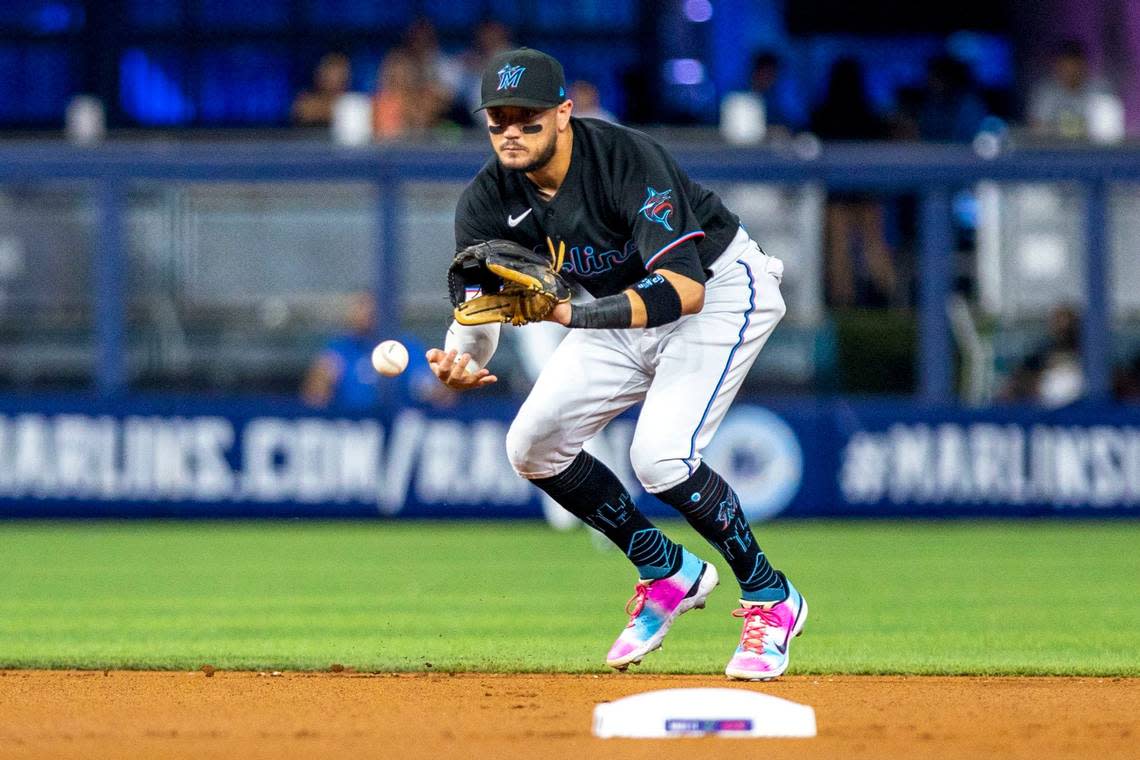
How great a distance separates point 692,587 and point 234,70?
40.4 ft

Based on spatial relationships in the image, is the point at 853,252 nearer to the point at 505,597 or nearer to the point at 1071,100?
the point at 1071,100

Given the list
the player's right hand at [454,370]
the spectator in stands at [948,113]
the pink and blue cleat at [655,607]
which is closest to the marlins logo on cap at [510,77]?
the player's right hand at [454,370]

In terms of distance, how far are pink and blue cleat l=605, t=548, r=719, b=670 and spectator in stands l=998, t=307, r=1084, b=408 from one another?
27.8 ft

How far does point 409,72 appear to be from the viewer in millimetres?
14805

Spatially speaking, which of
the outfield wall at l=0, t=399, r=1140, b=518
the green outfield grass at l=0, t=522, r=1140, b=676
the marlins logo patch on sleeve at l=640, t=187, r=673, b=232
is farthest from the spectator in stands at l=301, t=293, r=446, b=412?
the marlins logo patch on sleeve at l=640, t=187, r=673, b=232

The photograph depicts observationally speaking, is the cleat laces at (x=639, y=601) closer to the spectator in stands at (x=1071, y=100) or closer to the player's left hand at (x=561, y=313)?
the player's left hand at (x=561, y=313)

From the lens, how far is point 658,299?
556 centimetres

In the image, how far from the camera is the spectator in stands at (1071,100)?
47.4 ft

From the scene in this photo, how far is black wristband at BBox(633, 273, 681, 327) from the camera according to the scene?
5.55 meters

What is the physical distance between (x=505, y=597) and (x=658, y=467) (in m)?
3.41

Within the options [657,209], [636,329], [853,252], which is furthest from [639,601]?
[853,252]

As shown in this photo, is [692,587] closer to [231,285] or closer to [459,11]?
[231,285]

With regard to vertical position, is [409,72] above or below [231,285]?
above

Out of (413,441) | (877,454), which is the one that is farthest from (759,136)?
(413,441)
